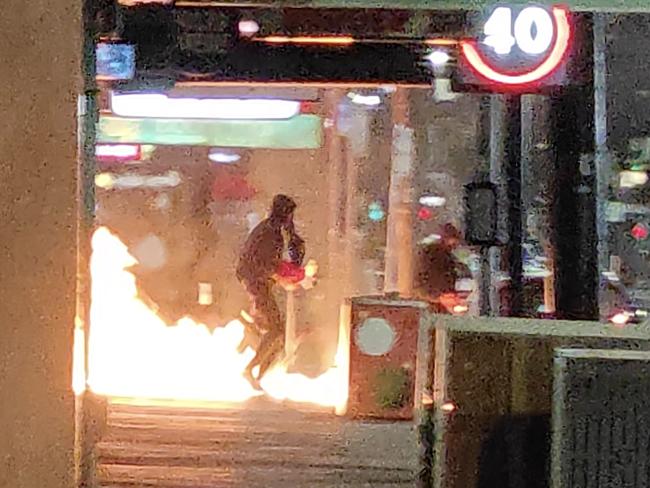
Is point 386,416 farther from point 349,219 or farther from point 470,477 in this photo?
point 470,477

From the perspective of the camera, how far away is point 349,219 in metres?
4.34

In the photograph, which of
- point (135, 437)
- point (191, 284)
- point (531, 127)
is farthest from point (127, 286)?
point (531, 127)

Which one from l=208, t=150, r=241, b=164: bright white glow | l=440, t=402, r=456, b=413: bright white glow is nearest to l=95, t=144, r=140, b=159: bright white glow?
l=208, t=150, r=241, b=164: bright white glow

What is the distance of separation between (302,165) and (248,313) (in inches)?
22.4

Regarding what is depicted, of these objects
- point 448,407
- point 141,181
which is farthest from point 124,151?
point 448,407

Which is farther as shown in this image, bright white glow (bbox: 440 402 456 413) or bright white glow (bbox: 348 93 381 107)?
bright white glow (bbox: 348 93 381 107)

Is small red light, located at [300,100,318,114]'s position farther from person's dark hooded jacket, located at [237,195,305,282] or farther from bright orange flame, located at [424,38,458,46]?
bright orange flame, located at [424,38,458,46]

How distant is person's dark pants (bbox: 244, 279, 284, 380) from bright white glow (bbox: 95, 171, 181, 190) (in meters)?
0.49

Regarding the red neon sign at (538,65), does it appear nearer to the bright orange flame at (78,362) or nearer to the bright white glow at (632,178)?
the bright white glow at (632,178)

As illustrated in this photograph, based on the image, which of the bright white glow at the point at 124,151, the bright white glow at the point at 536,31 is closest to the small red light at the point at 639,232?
the bright white glow at the point at 536,31

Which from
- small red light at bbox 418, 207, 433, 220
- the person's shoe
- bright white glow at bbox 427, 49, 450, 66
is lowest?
the person's shoe

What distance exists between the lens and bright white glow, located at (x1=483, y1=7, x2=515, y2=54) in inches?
122

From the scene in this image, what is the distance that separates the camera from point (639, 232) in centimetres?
403

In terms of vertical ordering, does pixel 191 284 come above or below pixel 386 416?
above
